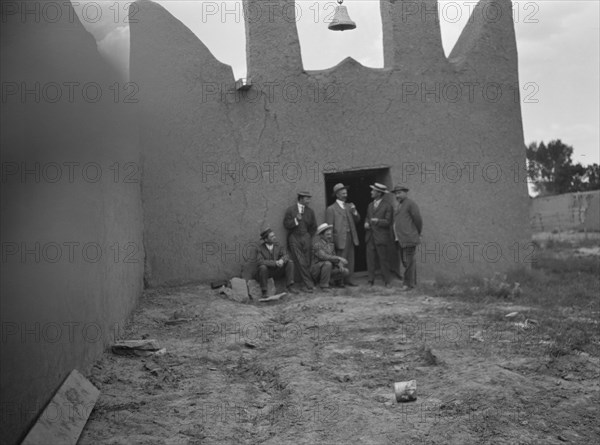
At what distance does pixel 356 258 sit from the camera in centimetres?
1659

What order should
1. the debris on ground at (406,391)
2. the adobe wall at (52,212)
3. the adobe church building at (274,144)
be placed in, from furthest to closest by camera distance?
the adobe church building at (274,144), the debris on ground at (406,391), the adobe wall at (52,212)

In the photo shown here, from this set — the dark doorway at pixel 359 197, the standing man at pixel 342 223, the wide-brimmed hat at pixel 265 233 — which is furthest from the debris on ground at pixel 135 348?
the dark doorway at pixel 359 197

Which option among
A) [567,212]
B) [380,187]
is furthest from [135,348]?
[567,212]

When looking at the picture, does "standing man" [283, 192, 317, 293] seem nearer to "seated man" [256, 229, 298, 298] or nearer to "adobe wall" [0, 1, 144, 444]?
"seated man" [256, 229, 298, 298]

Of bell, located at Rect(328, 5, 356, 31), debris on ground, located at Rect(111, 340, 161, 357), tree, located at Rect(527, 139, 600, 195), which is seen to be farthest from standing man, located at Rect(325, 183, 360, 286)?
tree, located at Rect(527, 139, 600, 195)

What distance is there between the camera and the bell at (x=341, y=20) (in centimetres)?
1277

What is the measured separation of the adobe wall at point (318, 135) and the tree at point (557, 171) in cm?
2423

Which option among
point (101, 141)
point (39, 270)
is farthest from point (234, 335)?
point (39, 270)

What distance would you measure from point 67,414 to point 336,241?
322 inches

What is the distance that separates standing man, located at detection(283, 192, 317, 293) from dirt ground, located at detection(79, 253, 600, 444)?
2084mm

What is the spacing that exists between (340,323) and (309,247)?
135 inches

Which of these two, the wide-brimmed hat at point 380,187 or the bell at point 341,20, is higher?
the bell at point 341,20

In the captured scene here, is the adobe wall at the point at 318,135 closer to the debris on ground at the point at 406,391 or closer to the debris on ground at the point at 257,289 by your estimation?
the debris on ground at the point at 257,289

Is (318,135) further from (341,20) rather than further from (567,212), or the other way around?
(567,212)
